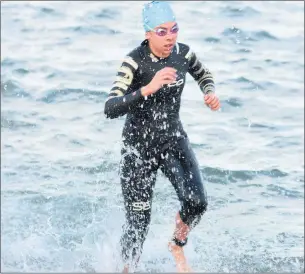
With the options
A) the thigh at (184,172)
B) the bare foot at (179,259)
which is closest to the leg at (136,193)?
the thigh at (184,172)

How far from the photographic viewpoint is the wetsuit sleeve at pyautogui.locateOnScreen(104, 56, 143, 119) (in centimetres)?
711

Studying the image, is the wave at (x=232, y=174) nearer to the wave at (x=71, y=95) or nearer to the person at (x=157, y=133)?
the wave at (x=71, y=95)

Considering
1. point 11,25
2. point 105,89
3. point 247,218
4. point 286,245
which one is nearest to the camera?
point 286,245

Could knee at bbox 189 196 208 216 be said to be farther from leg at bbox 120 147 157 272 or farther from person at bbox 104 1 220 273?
leg at bbox 120 147 157 272

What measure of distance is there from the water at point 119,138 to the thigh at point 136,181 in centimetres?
111

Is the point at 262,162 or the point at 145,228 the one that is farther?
the point at 262,162

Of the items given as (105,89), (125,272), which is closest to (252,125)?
(105,89)

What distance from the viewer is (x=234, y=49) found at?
1698 centimetres

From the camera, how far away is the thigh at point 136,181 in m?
7.66

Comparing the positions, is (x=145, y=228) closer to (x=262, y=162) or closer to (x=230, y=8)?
(x=262, y=162)

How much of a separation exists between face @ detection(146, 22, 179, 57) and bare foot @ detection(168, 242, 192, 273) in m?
1.61

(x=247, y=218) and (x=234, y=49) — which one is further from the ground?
(x=247, y=218)

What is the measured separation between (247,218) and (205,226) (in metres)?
0.50

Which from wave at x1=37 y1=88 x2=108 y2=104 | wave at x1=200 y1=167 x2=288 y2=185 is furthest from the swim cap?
wave at x1=37 y1=88 x2=108 y2=104
